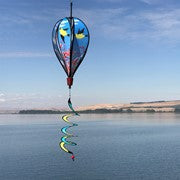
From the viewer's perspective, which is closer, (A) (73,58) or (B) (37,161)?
(A) (73,58)

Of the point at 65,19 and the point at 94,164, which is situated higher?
the point at 65,19

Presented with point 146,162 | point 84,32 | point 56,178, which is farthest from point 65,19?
point 146,162

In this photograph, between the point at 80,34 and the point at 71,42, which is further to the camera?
the point at 80,34

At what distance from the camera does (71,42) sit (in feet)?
67.5

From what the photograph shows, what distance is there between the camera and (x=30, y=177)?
186 ft

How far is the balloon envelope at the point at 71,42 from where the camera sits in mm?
20578

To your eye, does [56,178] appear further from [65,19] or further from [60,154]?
[65,19]

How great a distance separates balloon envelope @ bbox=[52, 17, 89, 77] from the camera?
2058 cm

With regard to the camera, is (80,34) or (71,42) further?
(80,34)

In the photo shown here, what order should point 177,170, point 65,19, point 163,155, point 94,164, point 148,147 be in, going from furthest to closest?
point 148,147 < point 163,155 < point 94,164 < point 177,170 < point 65,19

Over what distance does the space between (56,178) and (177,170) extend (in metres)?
20.1

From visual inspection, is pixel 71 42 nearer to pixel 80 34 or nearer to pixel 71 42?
pixel 71 42

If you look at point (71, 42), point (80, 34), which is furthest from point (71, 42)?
point (80, 34)

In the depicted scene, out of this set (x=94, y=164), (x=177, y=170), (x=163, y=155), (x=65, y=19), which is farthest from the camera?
(x=163, y=155)
